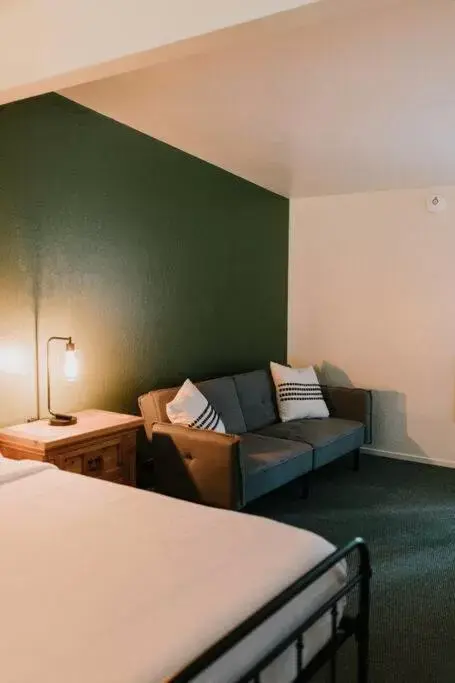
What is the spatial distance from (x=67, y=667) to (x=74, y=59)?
203cm

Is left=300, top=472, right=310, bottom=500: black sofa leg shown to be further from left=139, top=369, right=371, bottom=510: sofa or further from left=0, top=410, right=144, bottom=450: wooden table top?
left=0, top=410, right=144, bottom=450: wooden table top

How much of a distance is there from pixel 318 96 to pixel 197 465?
2109mm

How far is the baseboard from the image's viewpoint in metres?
4.95

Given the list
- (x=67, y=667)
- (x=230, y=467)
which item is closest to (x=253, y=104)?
(x=230, y=467)

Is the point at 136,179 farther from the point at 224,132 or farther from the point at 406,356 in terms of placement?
the point at 406,356

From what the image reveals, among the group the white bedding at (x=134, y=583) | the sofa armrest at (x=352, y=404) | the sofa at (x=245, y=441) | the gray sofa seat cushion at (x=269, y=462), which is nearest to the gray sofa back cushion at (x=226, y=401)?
the sofa at (x=245, y=441)

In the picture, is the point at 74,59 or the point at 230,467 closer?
the point at 74,59

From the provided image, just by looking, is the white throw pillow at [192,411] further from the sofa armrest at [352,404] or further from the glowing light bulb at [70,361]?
the sofa armrest at [352,404]

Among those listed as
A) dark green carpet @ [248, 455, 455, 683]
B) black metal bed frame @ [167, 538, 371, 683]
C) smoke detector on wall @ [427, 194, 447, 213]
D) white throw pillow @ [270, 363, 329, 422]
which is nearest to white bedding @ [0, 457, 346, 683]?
black metal bed frame @ [167, 538, 371, 683]

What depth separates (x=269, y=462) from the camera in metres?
3.61

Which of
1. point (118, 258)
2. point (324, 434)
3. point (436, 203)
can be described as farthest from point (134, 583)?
point (436, 203)

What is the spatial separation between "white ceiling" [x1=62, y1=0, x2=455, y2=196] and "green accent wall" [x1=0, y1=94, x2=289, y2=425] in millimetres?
229

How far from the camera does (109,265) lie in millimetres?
3750

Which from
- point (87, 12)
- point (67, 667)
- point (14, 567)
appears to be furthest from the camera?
point (87, 12)
